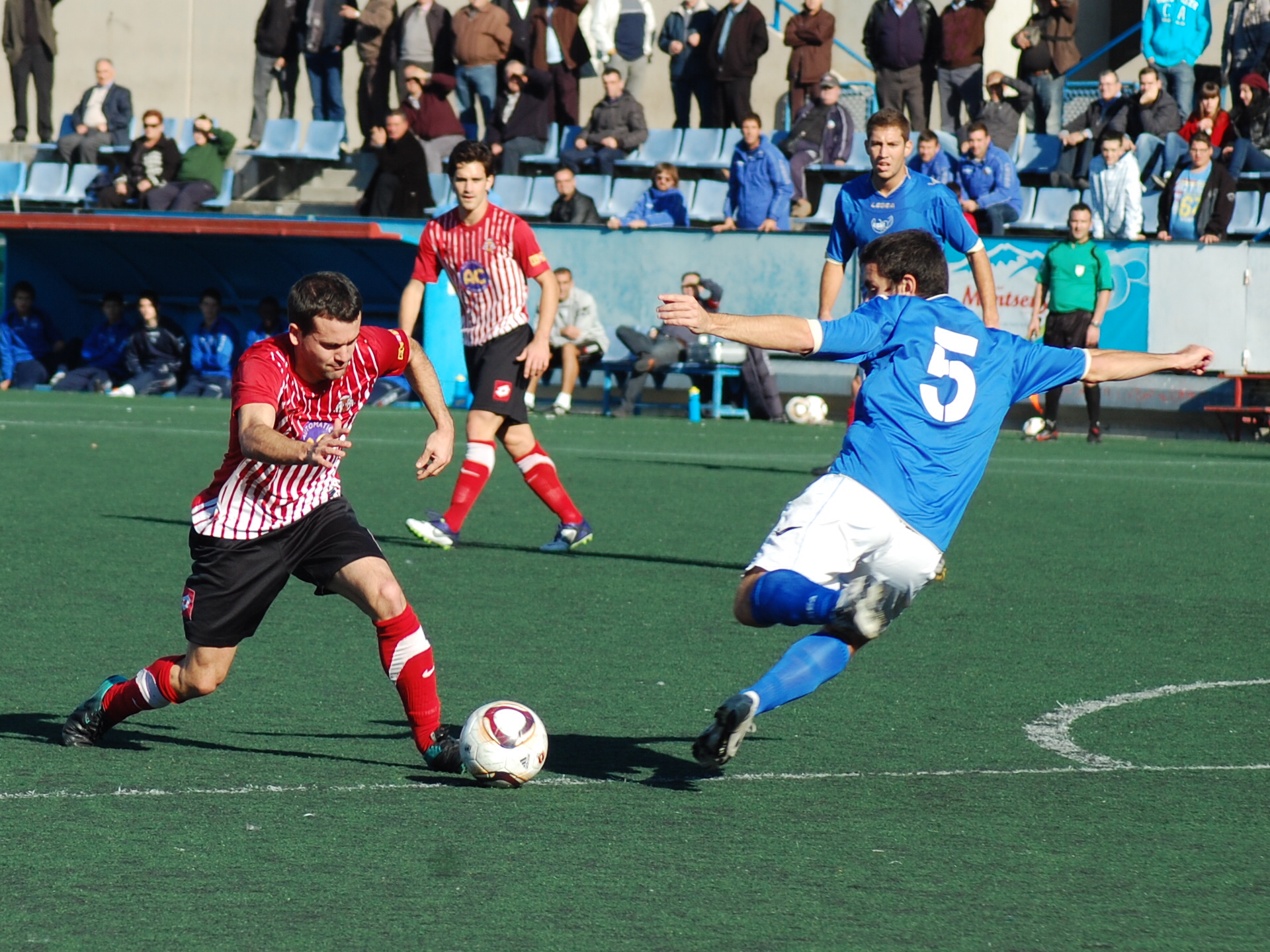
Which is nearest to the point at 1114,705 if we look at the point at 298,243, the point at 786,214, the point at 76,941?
the point at 76,941

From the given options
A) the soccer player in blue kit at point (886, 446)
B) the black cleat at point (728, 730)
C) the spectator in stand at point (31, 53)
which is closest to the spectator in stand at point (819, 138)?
the spectator in stand at point (31, 53)

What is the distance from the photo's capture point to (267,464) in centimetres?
452

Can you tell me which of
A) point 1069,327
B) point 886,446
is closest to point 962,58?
point 1069,327

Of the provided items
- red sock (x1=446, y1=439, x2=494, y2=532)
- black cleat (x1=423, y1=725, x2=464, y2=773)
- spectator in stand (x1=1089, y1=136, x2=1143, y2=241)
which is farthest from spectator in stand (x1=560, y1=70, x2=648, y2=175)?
black cleat (x1=423, y1=725, x2=464, y2=773)

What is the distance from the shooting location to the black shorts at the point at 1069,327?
17.2 m

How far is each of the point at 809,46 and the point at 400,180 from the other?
17.3 feet

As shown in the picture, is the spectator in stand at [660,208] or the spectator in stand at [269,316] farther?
the spectator in stand at [269,316]

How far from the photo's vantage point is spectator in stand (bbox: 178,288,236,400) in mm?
22219

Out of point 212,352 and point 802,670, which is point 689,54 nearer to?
point 212,352

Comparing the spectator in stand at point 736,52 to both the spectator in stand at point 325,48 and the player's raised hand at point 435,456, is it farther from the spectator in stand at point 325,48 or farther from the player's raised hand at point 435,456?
the player's raised hand at point 435,456

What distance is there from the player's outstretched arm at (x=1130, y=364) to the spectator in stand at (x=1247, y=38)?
15.6 m

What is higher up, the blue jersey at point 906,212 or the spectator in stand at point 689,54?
the spectator in stand at point 689,54

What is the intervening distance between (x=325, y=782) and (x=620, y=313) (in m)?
16.8

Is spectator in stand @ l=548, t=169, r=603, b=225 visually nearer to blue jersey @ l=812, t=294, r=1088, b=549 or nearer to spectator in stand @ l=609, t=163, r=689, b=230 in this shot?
spectator in stand @ l=609, t=163, r=689, b=230
